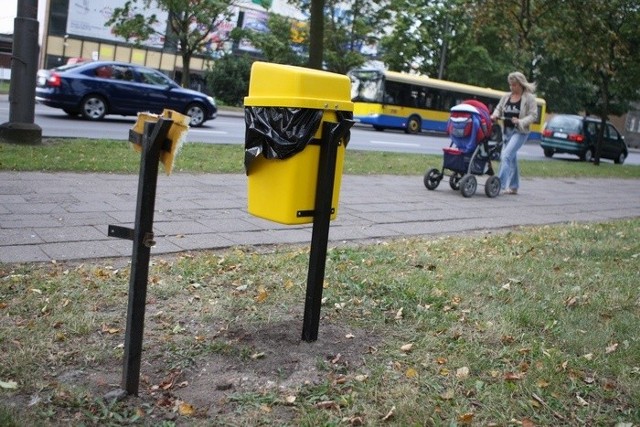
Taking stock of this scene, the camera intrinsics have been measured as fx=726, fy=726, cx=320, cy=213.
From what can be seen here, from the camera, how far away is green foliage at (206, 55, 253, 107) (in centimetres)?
3959

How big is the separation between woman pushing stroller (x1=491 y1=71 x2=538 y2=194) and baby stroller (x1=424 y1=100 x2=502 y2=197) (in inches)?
14.0

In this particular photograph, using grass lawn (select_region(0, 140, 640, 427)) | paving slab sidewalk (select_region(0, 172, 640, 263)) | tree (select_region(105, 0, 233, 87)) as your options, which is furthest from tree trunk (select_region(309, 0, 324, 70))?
tree (select_region(105, 0, 233, 87))

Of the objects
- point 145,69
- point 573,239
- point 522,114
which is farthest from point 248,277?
point 145,69

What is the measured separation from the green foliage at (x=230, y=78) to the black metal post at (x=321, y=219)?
36545mm

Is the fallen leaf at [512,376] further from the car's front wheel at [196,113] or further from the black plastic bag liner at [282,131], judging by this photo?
the car's front wheel at [196,113]

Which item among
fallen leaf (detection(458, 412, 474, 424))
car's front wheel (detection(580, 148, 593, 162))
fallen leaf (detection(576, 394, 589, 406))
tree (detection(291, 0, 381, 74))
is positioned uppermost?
tree (detection(291, 0, 381, 74))

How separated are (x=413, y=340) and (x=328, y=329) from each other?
0.49 metres

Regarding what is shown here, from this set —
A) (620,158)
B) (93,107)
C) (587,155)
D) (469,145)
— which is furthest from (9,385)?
(620,158)

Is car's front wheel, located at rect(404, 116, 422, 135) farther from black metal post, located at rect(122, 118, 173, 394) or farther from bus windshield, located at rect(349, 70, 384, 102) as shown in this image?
black metal post, located at rect(122, 118, 173, 394)

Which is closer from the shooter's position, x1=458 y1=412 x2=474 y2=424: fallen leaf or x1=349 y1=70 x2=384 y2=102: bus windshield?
x1=458 y1=412 x2=474 y2=424: fallen leaf

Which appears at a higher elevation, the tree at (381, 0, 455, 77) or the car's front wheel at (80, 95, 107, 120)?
the tree at (381, 0, 455, 77)

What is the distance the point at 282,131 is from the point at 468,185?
7415 millimetres

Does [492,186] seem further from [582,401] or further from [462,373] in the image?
[582,401]

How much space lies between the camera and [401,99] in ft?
118
